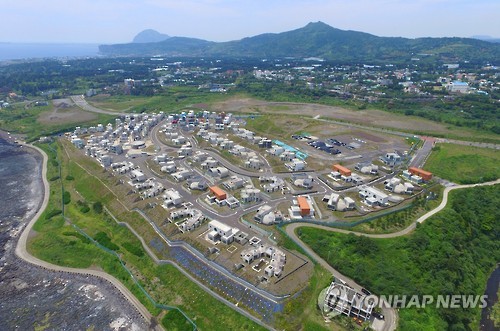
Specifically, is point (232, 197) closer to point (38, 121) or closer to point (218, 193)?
point (218, 193)

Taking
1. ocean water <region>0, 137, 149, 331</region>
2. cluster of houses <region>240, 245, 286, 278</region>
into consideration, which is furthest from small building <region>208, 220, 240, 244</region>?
ocean water <region>0, 137, 149, 331</region>

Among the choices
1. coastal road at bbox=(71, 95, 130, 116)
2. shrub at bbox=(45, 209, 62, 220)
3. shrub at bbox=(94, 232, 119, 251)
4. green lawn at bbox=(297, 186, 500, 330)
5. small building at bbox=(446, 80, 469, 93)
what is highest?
small building at bbox=(446, 80, 469, 93)

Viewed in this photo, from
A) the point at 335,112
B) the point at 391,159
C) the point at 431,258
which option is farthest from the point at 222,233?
the point at 335,112

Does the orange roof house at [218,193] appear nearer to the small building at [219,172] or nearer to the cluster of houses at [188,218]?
the cluster of houses at [188,218]

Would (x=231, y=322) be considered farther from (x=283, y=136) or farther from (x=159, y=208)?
(x=283, y=136)

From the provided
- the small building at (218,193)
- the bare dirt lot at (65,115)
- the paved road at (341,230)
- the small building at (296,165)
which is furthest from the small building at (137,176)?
the bare dirt lot at (65,115)

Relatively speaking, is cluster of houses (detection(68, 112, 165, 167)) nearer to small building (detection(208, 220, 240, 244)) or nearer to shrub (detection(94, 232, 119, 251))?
shrub (detection(94, 232, 119, 251))

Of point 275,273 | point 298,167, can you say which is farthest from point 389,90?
point 275,273
